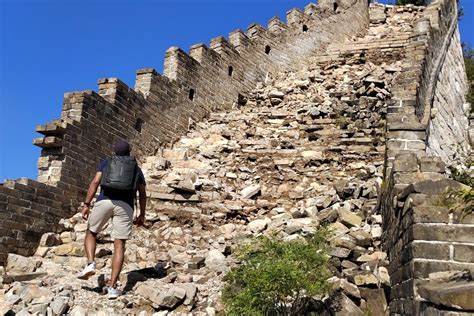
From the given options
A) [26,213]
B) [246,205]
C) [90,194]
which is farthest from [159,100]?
[90,194]

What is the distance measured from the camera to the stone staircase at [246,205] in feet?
19.2

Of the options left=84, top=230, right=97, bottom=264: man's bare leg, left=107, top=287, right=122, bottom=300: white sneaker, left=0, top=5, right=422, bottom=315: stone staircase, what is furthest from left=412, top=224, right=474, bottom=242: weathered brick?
left=84, top=230, right=97, bottom=264: man's bare leg

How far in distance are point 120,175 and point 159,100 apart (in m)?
6.08

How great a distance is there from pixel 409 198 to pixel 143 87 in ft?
27.6

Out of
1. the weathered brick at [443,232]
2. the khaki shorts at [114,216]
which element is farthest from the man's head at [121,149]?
the weathered brick at [443,232]

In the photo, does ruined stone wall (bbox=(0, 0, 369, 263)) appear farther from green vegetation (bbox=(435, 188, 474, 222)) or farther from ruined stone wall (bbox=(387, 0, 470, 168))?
green vegetation (bbox=(435, 188, 474, 222))

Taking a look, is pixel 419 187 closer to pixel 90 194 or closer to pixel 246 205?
pixel 90 194

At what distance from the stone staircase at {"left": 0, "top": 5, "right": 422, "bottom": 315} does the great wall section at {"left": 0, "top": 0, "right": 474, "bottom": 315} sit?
0.10 feet

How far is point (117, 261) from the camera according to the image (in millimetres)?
6074

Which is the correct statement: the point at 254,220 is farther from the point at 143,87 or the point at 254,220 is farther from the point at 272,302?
the point at 143,87

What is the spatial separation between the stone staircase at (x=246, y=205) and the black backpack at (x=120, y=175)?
115cm

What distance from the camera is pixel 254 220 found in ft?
27.5

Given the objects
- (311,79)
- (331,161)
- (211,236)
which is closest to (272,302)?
(211,236)

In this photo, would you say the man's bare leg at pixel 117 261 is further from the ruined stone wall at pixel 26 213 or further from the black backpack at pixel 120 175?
the ruined stone wall at pixel 26 213
